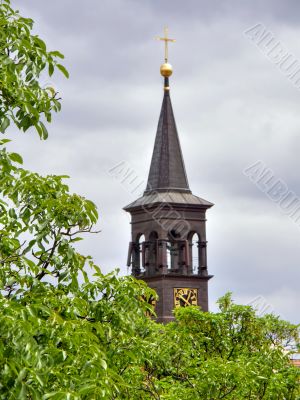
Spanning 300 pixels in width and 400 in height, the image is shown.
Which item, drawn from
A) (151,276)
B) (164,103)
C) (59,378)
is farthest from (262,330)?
(164,103)

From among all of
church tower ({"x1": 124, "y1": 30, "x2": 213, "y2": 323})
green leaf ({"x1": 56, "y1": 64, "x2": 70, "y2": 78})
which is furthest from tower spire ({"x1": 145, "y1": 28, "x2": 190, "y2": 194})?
green leaf ({"x1": 56, "y1": 64, "x2": 70, "y2": 78})

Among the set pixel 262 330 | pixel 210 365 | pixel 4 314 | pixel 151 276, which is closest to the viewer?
pixel 4 314

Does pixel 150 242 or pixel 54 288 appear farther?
pixel 150 242

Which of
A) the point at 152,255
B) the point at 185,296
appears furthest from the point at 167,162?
the point at 185,296

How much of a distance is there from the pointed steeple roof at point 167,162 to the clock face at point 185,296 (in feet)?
27.9

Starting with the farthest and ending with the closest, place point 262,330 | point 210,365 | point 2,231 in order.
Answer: point 262,330
point 210,365
point 2,231

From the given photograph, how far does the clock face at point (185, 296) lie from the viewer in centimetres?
9550

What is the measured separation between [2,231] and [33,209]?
825mm

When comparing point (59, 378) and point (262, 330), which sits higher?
Answer: point (262, 330)

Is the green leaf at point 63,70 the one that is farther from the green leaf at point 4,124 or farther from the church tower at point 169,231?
the church tower at point 169,231

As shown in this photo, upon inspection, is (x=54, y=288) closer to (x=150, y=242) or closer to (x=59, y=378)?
(x=59, y=378)

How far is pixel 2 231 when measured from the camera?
13328mm

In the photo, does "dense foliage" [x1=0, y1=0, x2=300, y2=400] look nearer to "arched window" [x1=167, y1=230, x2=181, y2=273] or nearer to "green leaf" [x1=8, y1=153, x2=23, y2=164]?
"green leaf" [x1=8, y1=153, x2=23, y2=164]

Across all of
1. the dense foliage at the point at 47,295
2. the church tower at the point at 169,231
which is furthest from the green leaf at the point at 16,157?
the church tower at the point at 169,231
